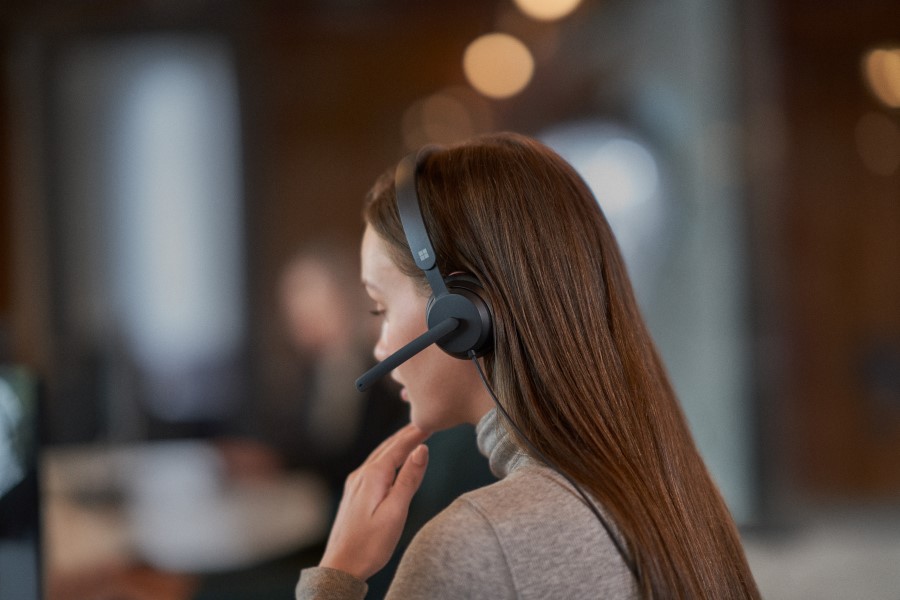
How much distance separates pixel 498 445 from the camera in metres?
0.90

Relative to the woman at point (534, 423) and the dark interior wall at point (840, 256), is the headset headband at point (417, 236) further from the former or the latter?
the dark interior wall at point (840, 256)

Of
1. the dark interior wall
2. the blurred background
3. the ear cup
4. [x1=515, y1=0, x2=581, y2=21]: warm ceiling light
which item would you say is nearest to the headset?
the ear cup

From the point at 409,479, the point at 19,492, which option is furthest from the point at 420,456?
the point at 19,492

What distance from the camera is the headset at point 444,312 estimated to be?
2.74ft

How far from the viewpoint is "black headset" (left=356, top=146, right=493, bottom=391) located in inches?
33.0

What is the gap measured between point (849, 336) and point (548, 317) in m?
3.88

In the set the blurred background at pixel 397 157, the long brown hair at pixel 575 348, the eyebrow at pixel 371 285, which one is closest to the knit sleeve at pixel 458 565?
the long brown hair at pixel 575 348

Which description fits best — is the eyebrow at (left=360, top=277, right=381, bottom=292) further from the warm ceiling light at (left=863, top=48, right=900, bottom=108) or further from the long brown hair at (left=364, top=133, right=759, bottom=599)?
the warm ceiling light at (left=863, top=48, right=900, bottom=108)

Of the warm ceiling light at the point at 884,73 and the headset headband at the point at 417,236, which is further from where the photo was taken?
the warm ceiling light at the point at 884,73

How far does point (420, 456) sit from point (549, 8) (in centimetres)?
333

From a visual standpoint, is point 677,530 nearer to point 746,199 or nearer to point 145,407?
point 746,199

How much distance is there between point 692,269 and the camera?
11.9ft

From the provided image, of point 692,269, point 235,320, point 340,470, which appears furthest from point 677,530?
point 235,320

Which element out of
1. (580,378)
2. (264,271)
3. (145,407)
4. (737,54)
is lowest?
(145,407)
